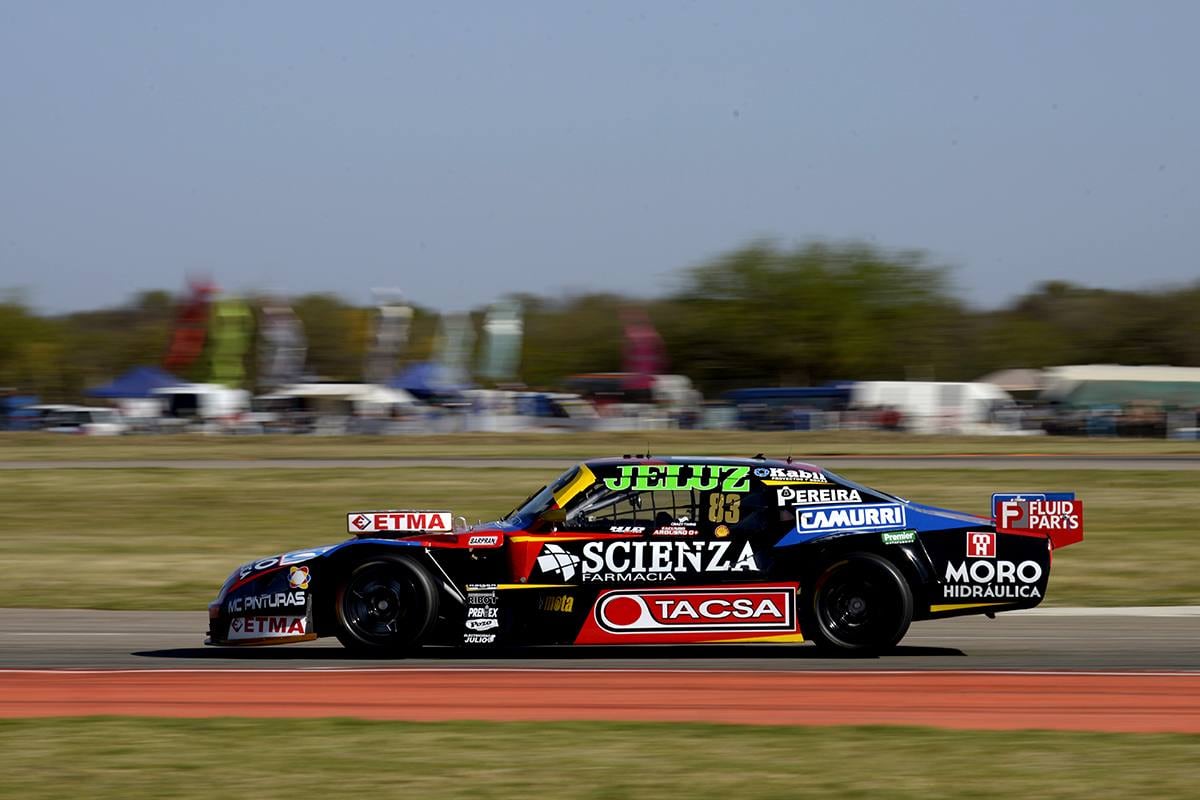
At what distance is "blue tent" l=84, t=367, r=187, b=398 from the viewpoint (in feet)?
191

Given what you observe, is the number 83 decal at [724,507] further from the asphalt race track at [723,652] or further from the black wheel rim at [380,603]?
the black wheel rim at [380,603]

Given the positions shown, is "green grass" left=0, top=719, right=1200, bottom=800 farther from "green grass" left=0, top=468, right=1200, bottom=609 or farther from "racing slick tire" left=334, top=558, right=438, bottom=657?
"green grass" left=0, top=468, right=1200, bottom=609

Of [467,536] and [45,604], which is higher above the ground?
[467,536]

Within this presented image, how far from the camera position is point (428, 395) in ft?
196

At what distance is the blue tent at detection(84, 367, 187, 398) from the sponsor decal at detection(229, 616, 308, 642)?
5072cm

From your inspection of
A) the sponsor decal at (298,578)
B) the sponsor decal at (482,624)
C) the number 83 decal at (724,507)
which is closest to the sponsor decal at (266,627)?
the sponsor decal at (298,578)

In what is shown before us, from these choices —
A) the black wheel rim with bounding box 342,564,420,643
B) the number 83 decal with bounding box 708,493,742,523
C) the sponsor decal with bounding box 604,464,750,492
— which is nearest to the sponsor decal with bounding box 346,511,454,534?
the black wheel rim with bounding box 342,564,420,643

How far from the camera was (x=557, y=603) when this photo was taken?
902 centimetres

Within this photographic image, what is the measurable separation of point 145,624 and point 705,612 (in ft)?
16.9

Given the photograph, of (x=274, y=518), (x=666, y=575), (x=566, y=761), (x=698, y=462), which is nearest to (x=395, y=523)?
(x=666, y=575)

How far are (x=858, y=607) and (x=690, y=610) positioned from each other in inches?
43.8

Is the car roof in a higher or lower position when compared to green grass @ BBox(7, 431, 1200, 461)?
lower

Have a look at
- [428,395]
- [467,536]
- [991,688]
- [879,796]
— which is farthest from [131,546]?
[428,395]

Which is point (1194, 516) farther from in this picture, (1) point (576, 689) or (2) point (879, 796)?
(2) point (879, 796)
